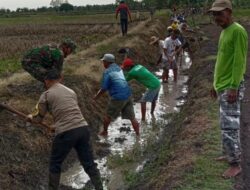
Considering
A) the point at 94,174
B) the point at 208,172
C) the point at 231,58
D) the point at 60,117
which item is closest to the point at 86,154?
the point at 94,174

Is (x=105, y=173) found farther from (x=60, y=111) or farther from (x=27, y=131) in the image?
(x=60, y=111)

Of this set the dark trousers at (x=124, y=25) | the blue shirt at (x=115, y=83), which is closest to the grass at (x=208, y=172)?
the blue shirt at (x=115, y=83)

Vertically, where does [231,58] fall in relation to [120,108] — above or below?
above

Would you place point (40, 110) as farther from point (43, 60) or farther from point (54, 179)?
point (54, 179)

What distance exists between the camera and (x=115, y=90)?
954 cm

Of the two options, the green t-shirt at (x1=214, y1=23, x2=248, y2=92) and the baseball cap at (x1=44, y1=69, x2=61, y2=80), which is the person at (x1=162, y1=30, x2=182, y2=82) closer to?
the green t-shirt at (x1=214, y1=23, x2=248, y2=92)

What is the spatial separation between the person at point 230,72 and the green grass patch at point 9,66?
8511mm

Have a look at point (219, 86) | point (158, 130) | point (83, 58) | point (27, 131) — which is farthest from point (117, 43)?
point (219, 86)

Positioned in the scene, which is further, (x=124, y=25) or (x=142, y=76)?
(x=124, y=25)

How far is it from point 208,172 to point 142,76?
4.70m

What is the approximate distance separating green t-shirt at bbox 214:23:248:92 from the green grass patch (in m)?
8.52

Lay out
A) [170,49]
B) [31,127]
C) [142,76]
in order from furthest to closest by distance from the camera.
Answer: [170,49]
[142,76]
[31,127]

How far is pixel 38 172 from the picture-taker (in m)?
7.62

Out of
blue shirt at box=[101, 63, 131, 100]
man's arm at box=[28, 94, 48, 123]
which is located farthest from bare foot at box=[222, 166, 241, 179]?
blue shirt at box=[101, 63, 131, 100]
